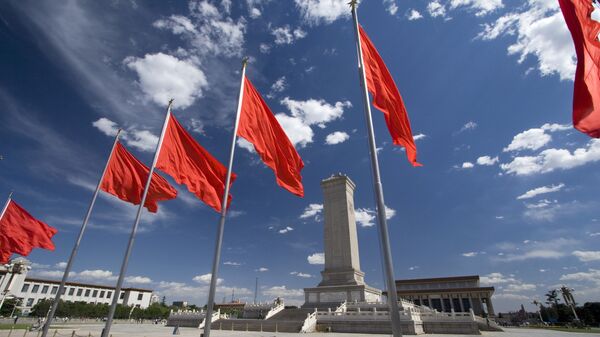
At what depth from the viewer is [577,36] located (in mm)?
6852

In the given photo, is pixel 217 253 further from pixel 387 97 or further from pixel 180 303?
pixel 180 303

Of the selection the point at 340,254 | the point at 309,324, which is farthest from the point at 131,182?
the point at 340,254

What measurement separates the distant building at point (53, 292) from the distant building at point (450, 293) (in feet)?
211

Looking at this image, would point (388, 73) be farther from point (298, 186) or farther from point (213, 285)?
point (213, 285)

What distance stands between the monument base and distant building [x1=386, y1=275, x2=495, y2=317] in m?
37.3

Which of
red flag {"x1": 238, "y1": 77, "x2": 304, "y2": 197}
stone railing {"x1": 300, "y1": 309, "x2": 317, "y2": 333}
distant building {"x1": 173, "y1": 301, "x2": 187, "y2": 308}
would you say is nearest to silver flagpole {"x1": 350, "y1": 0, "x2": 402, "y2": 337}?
red flag {"x1": 238, "y1": 77, "x2": 304, "y2": 197}

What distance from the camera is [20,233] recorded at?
16.2 m

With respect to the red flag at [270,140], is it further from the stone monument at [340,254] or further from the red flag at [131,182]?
the stone monument at [340,254]

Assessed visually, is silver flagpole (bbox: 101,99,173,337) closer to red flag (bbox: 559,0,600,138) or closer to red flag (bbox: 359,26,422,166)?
red flag (bbox: 359,26,422,166)

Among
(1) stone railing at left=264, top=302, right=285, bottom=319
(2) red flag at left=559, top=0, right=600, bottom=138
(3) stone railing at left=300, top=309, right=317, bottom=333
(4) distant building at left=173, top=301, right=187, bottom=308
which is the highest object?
(4) distant building at left=173, top=301, right=187, bottom=308

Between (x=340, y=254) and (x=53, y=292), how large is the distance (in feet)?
260

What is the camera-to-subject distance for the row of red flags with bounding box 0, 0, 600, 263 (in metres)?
6.66

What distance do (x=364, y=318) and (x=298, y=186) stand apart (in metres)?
20.7

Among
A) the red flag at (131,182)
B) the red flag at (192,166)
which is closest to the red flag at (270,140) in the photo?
the red flag at (192,166)
